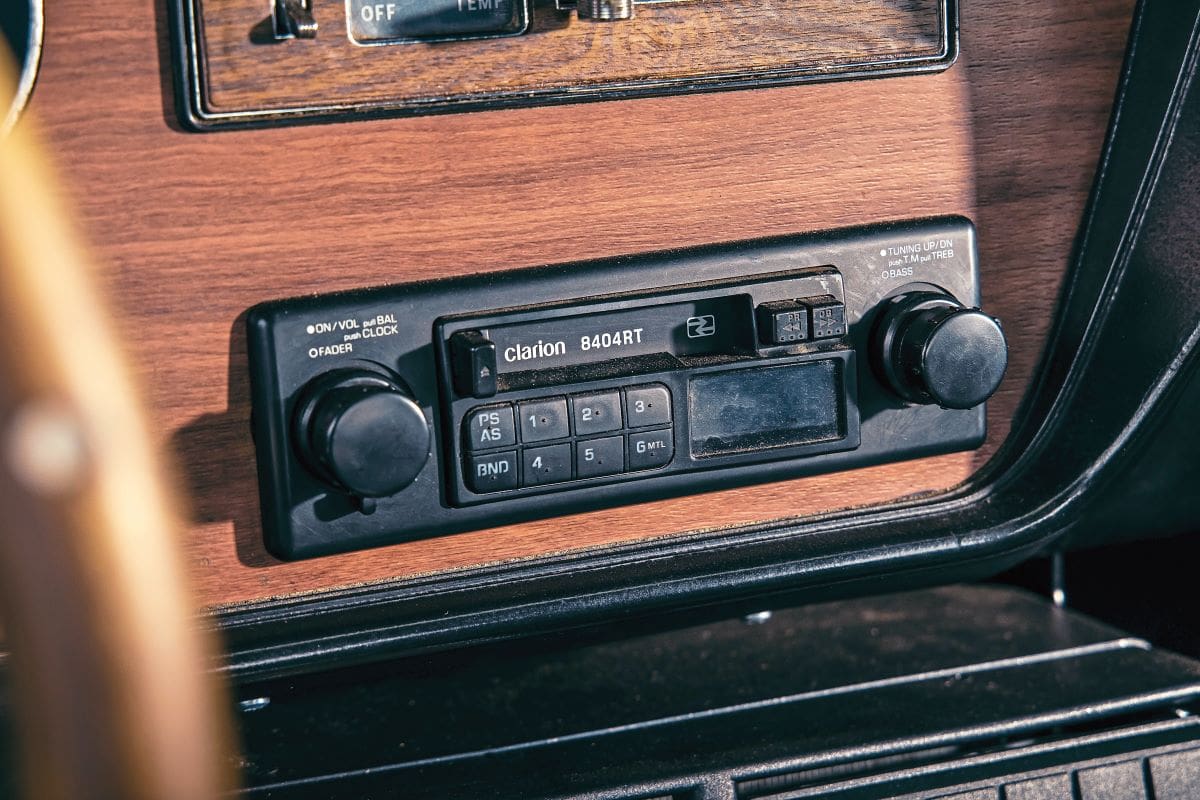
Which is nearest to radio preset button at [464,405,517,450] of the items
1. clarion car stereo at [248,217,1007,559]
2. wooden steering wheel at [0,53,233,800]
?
clarion car stereo at [248,217,1007,559]

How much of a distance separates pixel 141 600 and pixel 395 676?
0.38 metres

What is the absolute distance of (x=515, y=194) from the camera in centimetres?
60

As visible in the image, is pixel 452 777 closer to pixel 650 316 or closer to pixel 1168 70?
pixel 650 316

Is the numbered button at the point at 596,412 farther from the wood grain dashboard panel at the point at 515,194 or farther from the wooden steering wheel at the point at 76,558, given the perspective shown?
the wooden steering wheel at the point at 76,558

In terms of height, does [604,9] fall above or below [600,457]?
above

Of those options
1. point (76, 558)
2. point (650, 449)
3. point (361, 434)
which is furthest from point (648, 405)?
point (76, 558)

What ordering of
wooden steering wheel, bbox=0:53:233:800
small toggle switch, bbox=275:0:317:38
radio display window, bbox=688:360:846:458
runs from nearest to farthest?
1. wooden steering wheel, bbox=0:53:233:800
2. small toggle switch, bbox=275:0:317:38
3. radio display window, bbox=688:360:846:458

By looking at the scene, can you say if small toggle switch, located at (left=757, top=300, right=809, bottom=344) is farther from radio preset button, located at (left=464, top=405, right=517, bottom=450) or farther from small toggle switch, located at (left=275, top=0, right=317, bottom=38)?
small toggle switch, located at (left=275, top=0, right=317, bottom=38)

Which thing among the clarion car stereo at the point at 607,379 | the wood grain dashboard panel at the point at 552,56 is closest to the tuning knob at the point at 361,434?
the clarion car stereo at the point at 607,379

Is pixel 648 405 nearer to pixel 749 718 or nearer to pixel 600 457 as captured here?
pixel 600 457

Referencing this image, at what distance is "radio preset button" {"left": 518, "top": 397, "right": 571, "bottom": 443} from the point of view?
609mm

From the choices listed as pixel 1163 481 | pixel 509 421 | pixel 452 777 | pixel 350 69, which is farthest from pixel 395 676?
pixel 1163 481

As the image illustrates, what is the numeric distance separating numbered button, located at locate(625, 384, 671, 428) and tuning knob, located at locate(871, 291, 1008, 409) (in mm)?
120

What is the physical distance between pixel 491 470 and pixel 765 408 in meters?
0.14
